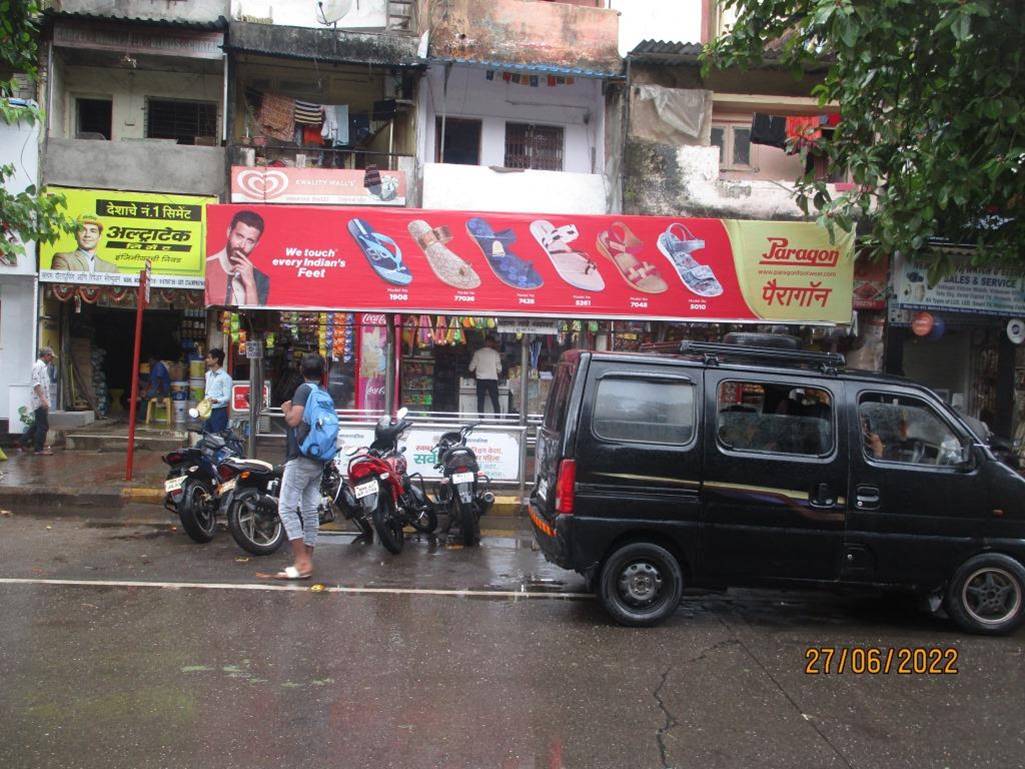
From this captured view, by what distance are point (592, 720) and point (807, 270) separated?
9175mm

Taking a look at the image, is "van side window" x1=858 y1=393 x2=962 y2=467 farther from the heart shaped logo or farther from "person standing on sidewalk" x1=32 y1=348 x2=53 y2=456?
"person standing on sidewalk" x1=32 y1=348 x2=53 y2=456

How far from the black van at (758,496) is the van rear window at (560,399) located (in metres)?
0.09

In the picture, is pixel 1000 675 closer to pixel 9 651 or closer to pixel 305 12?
pixel 9 651

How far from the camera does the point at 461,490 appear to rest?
836 centimetres

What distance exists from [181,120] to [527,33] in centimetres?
696

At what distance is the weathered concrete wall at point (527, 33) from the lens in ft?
47.8

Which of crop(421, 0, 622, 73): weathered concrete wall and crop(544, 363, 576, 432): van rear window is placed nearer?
crop(544, 363, 576, 432): van rear window

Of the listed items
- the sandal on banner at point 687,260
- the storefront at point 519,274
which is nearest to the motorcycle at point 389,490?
the storefront at point 519,274

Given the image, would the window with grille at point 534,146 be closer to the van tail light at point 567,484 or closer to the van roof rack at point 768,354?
the van roof rack at point 768,354

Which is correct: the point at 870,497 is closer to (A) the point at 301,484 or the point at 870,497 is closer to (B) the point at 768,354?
(B) the point at 768,354

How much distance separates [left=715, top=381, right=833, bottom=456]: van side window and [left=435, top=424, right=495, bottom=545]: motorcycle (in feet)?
10.5

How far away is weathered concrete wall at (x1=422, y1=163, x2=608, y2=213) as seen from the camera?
14938 mm

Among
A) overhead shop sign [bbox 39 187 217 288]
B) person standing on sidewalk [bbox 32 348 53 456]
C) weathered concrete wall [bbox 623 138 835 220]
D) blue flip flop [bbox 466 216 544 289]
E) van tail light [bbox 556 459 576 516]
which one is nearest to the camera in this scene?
van tail light [bbox 556 459 576 516]
